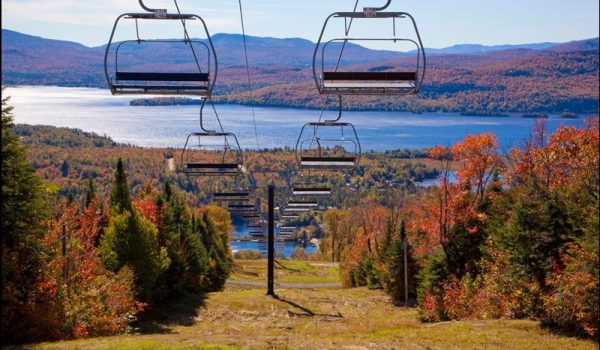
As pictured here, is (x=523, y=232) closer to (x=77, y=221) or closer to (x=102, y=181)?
(x=77, y=221)

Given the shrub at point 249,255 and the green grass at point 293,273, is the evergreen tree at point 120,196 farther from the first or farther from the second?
the shrub at point 249,255

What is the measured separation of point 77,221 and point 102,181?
490 ft

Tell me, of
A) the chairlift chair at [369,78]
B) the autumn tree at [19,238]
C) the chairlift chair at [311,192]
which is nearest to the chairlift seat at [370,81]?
the chairlift chair at [369,78]

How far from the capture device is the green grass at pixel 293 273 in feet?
235

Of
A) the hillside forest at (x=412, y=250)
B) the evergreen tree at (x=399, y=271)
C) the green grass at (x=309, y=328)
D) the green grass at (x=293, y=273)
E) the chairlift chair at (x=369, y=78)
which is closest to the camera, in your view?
the chairlift chair at (x=369, y=78)

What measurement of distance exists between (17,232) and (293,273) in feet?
209

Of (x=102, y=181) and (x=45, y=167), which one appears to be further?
(x=45, y=167)

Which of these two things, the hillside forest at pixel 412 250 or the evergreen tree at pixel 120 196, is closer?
the hillside forest at pixel 412 250

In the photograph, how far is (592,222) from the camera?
637 inches

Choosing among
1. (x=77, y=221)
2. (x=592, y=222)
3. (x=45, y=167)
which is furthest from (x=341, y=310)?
(x=45, y=167)

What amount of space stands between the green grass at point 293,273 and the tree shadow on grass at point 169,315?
34.8 m

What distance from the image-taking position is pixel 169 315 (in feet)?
102

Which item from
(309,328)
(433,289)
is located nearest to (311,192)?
(309,328)

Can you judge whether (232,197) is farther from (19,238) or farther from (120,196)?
(19,238)
